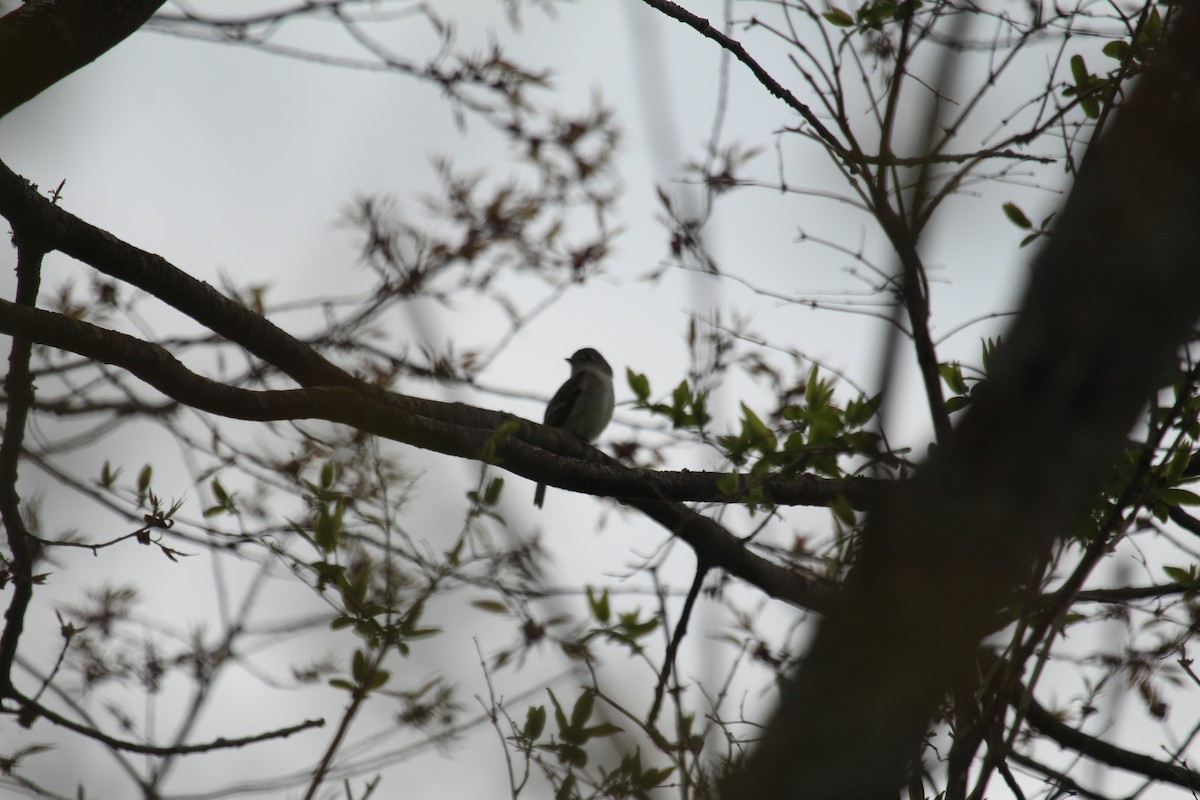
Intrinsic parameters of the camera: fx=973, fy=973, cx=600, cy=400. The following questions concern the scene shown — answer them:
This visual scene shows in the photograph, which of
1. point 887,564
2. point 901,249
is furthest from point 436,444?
point 887,564

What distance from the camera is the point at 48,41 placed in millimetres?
3615

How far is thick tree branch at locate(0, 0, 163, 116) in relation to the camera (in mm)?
3541

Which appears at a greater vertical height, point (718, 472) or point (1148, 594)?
point (718, 472)

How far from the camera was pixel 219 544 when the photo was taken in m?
4.06

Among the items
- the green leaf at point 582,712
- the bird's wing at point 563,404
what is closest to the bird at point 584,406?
the bird's wing at point 563,404

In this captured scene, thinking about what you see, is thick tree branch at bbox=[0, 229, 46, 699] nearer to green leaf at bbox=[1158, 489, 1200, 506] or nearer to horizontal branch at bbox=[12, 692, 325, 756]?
horizontal branch at bbox=[12, 692, 325, 756]

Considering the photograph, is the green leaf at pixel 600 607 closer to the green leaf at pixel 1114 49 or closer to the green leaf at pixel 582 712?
the green leaf at pixel 582 712

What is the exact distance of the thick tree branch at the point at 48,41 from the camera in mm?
3541

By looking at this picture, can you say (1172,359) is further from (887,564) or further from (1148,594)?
(1148,594)

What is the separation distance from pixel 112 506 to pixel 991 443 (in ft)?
13.4

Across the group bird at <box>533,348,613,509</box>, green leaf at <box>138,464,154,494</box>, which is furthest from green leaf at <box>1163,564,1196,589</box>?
bird at <box>533,348,613,509</box>

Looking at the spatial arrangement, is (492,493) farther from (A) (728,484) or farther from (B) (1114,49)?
(B) (1114,49)

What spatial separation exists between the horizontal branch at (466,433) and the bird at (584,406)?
4751 millimetres

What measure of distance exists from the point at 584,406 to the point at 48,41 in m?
7.02
